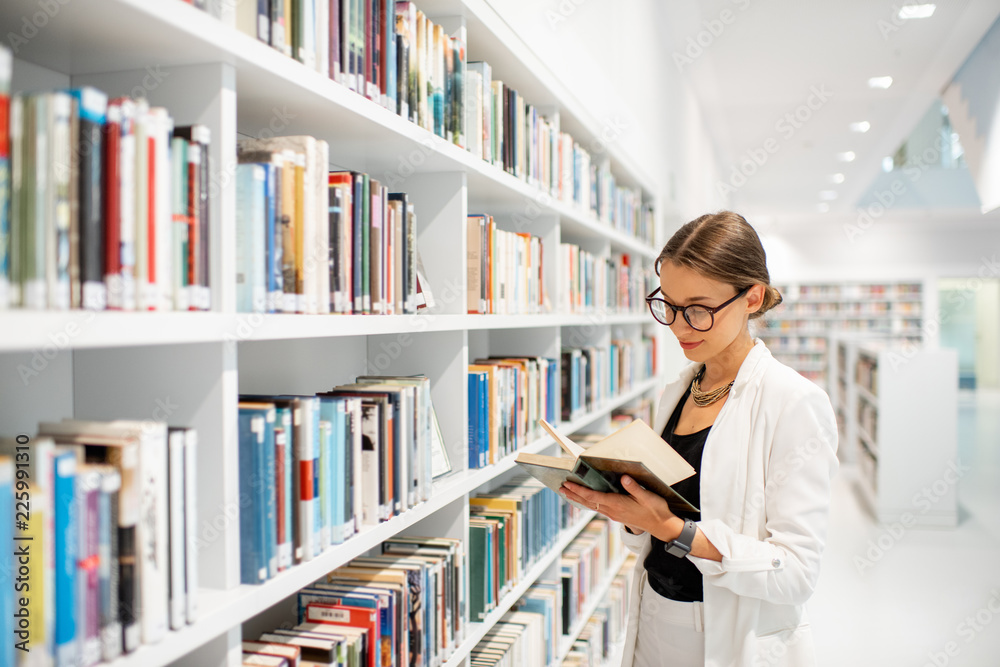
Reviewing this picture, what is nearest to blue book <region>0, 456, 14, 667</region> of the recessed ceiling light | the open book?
the open book

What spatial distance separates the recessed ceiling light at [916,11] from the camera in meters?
4.98

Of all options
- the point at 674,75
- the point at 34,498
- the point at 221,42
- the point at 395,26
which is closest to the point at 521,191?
the point at 395,26

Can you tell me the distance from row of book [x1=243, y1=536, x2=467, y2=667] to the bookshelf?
13013mm

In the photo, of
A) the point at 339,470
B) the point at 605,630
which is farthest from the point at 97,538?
the point at 605,630

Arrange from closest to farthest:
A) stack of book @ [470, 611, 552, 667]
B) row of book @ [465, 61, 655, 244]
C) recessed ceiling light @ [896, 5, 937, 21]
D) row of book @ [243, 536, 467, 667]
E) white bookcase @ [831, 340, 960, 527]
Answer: row of book @ [243, 536, 467, 667]
row of book @ [465, 61, 655, 244]
stack of book @ [470, 611, 552, 667]
recessed ceiling light @ [896, 5, 937, 21]
white bookcase @ [831, 340, 960, 527]

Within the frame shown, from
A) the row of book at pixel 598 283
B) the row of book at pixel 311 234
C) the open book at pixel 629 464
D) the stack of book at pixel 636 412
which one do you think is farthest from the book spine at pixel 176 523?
the stack of book at pixel 636 412

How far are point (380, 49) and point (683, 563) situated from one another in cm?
130

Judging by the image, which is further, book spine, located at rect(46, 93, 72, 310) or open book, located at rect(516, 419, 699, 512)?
open book, located at rect(516, 419, 699, 512)

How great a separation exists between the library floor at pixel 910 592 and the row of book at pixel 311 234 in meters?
3.41

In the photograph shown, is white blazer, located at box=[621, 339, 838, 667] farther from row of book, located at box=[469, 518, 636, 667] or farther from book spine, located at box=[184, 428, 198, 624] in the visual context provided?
book spine, located at box=[184, 428, 198, 624]

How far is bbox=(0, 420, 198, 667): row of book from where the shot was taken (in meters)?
0.76

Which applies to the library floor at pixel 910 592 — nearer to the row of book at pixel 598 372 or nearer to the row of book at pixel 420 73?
the row of book at pixel 598 372

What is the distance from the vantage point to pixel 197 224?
0.95 m

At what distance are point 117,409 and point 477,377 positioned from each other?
1044 mm
